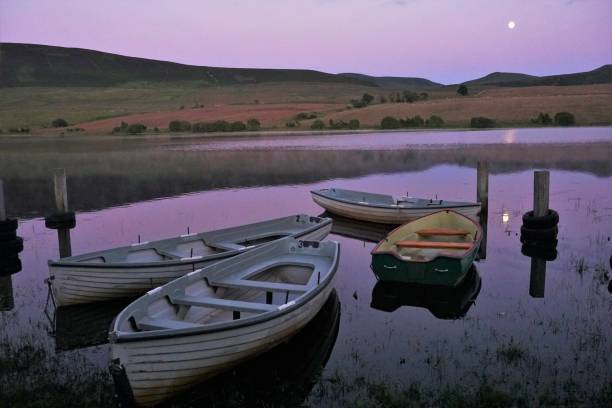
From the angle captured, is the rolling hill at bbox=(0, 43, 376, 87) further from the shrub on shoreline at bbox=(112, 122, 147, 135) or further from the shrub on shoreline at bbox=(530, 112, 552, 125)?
the shrub on shoreline at bbox=(530, 112, 552, 125)

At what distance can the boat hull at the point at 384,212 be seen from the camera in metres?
17.7

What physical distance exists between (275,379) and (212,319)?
5.34ft

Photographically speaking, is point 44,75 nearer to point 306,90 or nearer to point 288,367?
point 306,90

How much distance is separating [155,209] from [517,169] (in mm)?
19582

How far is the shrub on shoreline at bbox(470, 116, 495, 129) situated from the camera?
6956 cm

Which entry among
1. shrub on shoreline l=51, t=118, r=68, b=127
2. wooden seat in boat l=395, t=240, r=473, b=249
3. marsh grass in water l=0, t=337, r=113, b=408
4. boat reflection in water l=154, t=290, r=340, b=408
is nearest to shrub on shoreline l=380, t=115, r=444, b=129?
shrub on shoreline l=51, t=118, r=68, b=127

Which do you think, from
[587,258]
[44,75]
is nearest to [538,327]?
[587,258]

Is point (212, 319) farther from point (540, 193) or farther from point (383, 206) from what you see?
point (540, 193)

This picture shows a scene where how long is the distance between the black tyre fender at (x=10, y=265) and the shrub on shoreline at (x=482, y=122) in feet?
201

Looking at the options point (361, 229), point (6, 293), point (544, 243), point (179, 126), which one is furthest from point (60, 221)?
point (179, 126)

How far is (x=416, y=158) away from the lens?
39688mm

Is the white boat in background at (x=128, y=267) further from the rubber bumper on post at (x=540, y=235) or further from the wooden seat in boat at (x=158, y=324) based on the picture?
the rubber bumper on post at (x=540, y=235)

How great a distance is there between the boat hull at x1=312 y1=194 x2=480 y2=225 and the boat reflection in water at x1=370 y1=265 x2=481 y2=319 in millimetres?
5099

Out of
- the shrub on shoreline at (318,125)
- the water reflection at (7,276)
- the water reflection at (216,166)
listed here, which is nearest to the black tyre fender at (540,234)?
the water reflection at (7,276)
